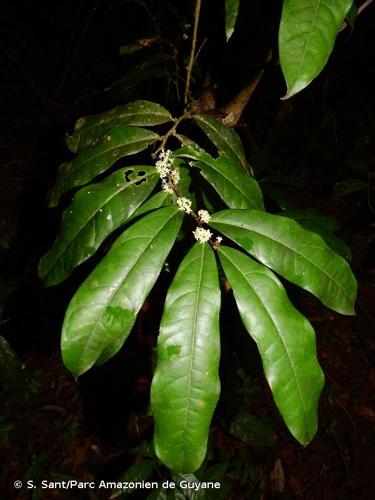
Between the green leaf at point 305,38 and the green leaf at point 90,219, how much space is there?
0.42 meters

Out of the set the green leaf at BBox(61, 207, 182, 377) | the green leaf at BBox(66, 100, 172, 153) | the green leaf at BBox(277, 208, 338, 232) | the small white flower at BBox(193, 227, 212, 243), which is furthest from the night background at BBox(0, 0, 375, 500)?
the green leaf at BBox(61, 207, 182, 377)

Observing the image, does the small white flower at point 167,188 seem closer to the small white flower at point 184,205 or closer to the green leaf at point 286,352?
the small white flower at point 184,205

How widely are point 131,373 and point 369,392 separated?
6.09 ft

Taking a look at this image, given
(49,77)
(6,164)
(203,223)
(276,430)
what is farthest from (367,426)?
(49,77)

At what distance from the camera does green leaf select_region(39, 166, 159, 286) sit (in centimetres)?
85

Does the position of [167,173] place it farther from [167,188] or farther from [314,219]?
[314,219]

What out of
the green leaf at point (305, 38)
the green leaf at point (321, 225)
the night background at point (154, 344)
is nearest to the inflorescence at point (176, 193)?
the green leaf at point (305, 38)

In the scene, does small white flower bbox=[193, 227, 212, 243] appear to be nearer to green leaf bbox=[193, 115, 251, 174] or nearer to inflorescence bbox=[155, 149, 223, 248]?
inflorescence bbox=[155, 149, 223, 248]

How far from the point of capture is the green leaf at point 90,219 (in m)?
0.85

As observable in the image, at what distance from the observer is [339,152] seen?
4523mm

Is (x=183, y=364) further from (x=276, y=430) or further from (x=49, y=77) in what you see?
(x=49, y=77)

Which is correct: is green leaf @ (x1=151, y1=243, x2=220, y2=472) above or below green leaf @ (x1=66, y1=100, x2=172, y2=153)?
below

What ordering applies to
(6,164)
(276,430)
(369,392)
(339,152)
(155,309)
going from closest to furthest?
(155,309), (276,430), (369,392), (6,164), (339,152)

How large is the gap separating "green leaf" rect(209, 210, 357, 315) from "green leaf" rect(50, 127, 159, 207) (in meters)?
0.39
